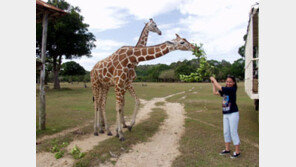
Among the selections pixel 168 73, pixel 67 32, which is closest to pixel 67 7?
pixel 67 32

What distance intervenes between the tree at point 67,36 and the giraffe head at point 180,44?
64.6 ft

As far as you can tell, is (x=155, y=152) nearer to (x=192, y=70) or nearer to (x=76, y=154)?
(x=76, y=154)

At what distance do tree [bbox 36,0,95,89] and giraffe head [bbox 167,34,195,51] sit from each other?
64.6 ft

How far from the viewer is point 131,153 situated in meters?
4.97

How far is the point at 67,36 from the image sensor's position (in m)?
23.0

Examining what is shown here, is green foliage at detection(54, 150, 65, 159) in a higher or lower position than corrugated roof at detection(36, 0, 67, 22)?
lower

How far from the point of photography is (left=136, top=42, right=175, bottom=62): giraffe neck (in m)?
5.60

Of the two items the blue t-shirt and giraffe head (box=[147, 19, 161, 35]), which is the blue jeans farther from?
giraffe head (box=[147, 19, 161, 35])

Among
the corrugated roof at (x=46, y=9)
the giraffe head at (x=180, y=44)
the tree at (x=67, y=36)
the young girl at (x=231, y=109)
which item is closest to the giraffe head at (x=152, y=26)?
the giraffe head at (x=180, y=44)

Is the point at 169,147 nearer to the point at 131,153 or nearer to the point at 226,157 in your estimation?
the point at 131,153

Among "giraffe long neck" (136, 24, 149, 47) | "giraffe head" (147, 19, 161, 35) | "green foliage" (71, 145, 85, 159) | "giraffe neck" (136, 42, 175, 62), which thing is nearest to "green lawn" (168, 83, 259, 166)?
"green foliage" (71, 145, 85, 159)

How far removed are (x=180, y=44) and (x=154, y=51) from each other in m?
0.84

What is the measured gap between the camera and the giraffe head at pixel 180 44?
5.44 m

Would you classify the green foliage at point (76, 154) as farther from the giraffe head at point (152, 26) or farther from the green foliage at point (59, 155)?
the giraffe head at point (152, 26)
